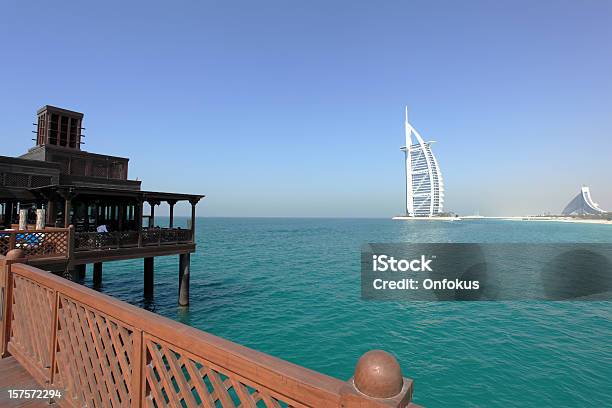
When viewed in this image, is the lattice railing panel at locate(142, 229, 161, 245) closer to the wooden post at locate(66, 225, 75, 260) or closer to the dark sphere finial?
the wooden post at locate(66, 225, 75, 260)

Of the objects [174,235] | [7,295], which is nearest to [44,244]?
[174,235]

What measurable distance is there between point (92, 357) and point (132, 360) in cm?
102

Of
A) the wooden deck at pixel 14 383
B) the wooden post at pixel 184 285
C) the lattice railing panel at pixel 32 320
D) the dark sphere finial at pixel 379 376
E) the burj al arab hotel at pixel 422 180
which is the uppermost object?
the burj al arab hotel at pixel 422 180

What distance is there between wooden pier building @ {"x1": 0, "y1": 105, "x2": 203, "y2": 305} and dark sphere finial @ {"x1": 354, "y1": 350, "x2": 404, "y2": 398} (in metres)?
13.3

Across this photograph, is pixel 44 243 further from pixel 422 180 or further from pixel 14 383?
pixel 422 180

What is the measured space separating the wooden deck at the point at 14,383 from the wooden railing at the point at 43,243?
781 cm

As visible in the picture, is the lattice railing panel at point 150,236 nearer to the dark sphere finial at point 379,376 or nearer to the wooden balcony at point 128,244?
the wooden balcony at point 128,244

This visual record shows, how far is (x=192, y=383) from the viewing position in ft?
7.72

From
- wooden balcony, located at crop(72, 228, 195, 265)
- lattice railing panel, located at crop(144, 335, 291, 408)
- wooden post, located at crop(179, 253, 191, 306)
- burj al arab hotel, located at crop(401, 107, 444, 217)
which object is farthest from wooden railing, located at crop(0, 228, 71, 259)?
burj al arab hotel, located at crop(401, 107, 444, 217)

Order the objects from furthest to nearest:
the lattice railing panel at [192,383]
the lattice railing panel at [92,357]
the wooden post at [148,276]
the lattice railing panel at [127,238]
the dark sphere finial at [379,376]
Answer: the wooden post at [148,276] → the lattice railing panel at [127,238] → the lattice railing panel at [92,357] → the lattice railing panel at [192,383] → the dark sphere finial at [379,376]

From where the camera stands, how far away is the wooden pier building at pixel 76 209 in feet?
40.0

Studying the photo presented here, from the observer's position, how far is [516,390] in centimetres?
966

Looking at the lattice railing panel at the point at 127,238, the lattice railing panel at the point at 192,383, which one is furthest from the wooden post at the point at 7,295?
the lattice railing panel at the point at 127,238

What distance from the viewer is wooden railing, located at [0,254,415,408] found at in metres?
1.66
